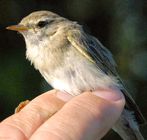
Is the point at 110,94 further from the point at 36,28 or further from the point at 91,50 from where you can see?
the point at 36,28

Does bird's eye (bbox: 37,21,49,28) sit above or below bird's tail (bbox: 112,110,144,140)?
above

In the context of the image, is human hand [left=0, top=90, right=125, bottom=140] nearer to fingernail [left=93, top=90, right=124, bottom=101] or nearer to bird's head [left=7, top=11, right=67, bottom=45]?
fingernail [left=93, top=90, right=124, bottom=101]

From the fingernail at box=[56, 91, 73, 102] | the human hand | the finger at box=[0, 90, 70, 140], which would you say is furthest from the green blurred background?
the human hand

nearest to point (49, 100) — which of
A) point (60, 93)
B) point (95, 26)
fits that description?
point (60, 93)

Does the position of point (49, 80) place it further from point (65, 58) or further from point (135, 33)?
point (135, 33)

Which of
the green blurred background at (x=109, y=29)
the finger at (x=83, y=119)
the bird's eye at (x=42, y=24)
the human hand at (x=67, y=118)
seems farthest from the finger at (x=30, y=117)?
the green blurred background at (x=109, y=29)

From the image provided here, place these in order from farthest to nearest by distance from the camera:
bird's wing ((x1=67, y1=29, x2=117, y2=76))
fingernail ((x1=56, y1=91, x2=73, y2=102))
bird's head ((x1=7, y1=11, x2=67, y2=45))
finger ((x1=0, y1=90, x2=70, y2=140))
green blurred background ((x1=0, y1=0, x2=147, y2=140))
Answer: green blurred background ((x1=0, y1=0, x2=147, y2=140)) < bird's head ((x1=7, y1=11, x2=67, y2=45)) < bird's wing ((x1=67, y1=29, x2=117, y2=76)) < fingernail ((x1=56, y1=91, x2=73, y2=102)) < finger ((x1=0, y1=90, x2=70, y2=140))
